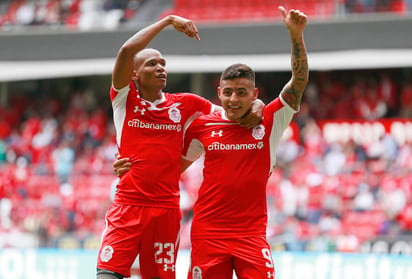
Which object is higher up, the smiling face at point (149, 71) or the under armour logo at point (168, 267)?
the smiling face at point (149, 71)

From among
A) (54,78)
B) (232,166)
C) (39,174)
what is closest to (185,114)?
(232,166)

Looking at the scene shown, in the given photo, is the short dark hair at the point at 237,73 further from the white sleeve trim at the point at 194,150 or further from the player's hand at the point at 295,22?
the white sleeve trim at the point at 194,150

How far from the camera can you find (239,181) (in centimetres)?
529

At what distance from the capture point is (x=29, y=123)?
17859 mm

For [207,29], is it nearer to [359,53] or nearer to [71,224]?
[359,53]

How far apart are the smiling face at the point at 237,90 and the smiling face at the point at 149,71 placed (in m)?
0.55

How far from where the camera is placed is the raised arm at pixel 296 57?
523cm

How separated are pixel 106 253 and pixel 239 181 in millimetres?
1142

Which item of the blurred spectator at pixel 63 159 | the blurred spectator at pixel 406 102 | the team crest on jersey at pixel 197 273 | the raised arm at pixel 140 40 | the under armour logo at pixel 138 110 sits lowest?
the team crest on jersey at pixel 197 273

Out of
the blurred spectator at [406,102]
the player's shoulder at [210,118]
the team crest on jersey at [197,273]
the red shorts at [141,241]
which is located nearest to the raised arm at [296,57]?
the player's shoulder at [210,118]

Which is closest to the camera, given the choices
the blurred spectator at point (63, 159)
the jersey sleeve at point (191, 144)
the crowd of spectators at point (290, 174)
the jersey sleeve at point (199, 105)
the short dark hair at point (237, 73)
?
the short dark hair at point (237, 73)

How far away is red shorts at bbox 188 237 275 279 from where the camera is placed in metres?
5.18

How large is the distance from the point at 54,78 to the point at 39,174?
17.1ft

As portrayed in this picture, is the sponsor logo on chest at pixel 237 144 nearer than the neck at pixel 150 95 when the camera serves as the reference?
Yes
